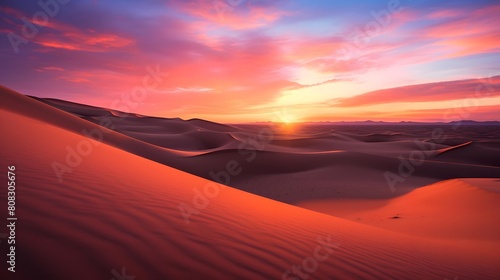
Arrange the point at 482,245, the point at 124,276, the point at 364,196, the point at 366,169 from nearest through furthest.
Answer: the point at 124,276
the point at 482,245
the point at 364,196
the point at 366,169

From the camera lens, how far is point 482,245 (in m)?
5.23

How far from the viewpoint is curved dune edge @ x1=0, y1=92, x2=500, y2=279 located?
1.95m

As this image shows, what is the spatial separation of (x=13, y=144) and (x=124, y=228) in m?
3.84

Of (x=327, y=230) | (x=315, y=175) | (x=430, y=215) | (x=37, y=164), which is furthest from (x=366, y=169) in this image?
(x=37, y=164)

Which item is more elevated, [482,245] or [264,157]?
[264,157]

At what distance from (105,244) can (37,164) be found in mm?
2817

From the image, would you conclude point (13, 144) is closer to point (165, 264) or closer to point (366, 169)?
point (165, 264)

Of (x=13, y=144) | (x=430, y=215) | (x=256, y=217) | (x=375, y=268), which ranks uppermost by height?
(x=13, y=144)

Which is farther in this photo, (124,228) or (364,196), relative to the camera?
(364,196)

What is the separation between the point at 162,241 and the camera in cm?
241

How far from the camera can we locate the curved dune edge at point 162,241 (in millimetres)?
1948

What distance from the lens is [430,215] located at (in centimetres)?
761

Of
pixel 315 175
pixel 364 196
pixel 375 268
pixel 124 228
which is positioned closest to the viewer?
pixel 124 228

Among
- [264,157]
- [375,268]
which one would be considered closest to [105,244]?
[375,268]
